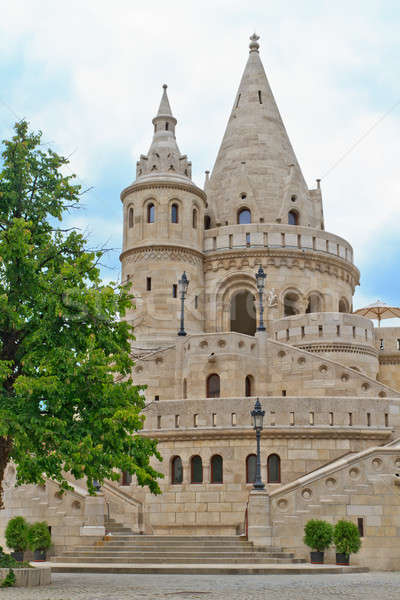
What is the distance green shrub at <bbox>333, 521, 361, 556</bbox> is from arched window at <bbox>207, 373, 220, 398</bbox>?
1173 centimetres

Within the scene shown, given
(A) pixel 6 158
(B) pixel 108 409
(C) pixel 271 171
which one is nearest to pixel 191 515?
(B) pixel 108 409

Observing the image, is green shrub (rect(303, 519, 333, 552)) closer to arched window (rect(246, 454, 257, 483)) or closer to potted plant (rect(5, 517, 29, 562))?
arched window (rect(246, 454, 257, 483))

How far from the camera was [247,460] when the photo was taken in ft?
97.9

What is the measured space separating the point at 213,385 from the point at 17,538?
498 inches

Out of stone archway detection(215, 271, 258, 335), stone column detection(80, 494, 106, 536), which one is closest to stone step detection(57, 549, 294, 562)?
stone column detection(80, 494, 106, 536)

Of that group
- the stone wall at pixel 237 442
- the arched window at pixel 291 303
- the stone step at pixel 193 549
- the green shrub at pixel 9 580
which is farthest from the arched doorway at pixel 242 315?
the green shrub at pixel 9 580

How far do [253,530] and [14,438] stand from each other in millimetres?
10681

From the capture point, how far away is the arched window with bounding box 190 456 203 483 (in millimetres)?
29969

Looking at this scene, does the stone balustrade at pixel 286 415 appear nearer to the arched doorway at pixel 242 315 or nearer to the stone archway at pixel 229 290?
the stone archway at pixel 229 290

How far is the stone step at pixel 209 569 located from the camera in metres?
21.9

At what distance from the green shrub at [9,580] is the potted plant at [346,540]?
10699mm

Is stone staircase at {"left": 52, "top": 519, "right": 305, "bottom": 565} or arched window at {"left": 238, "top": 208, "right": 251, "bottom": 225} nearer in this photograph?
stone staircase at {"left": 52, "top": 519, "right": 305, "bottom": 565}

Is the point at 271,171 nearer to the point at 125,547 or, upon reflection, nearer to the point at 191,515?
the point at 191,515

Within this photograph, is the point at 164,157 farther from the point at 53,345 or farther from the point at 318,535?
the point at 53,345
